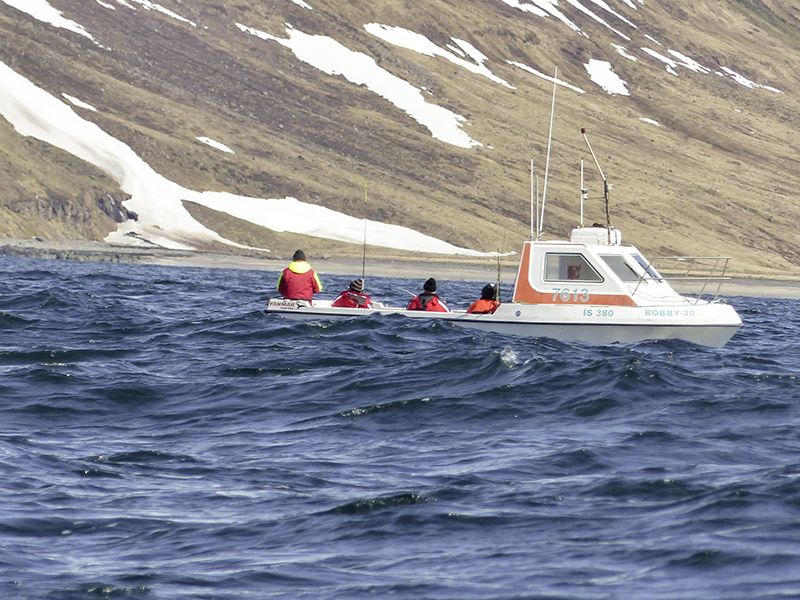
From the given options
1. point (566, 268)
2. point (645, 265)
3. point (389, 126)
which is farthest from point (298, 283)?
point (389, 126)

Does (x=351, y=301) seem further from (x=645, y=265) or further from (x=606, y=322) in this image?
(x=645, y=265)

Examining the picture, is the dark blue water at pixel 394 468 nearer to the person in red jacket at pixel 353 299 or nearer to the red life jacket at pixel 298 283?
the person in red jacket at pixel 353 299

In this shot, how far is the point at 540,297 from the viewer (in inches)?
1085

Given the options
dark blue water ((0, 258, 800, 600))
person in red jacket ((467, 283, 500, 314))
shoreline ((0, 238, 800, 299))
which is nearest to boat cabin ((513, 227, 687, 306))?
person in red jacket ((467, 283, 500, 314))

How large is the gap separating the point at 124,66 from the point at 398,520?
369ft

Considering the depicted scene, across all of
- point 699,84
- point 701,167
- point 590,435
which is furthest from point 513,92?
point 590,435

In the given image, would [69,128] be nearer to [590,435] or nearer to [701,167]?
[701,167]

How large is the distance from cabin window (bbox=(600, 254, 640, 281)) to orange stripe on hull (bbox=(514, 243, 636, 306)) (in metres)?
0.55

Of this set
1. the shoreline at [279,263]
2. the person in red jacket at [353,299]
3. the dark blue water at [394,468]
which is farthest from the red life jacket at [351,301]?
the shoreline at [279,263]

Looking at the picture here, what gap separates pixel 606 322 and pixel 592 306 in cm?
47

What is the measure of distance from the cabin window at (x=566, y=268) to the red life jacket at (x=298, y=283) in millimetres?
4687

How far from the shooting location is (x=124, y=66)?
398ft

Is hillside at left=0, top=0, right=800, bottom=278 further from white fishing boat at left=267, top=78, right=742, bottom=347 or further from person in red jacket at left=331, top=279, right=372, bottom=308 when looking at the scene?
white fishing boat at left=267, top=78, right=742, bottom=347

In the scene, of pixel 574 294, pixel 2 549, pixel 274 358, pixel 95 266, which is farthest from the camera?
pixel 95 266
